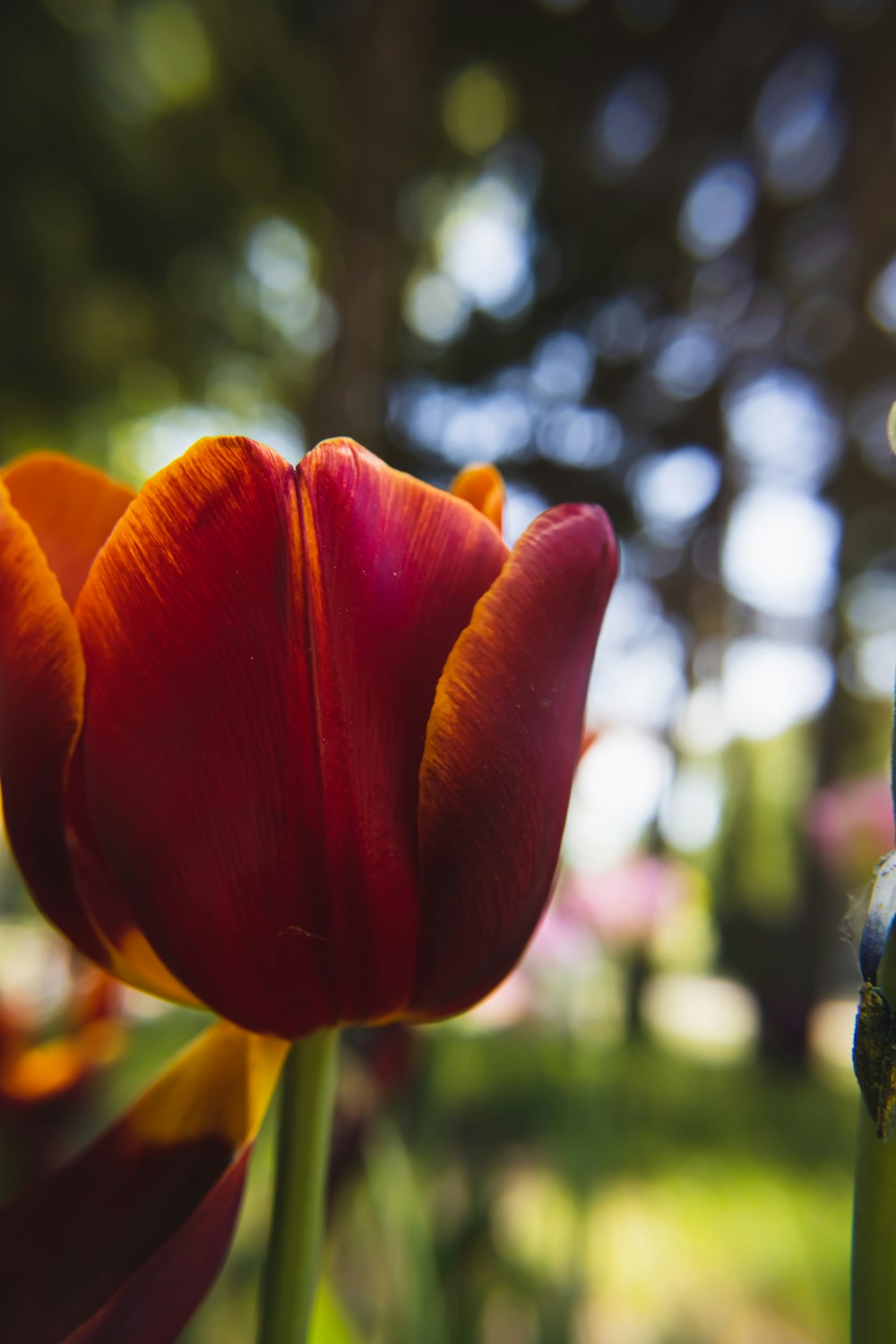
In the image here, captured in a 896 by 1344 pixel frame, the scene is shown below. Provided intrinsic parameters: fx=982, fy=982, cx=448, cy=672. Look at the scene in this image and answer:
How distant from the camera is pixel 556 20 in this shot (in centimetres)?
406

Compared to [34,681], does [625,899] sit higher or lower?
higher

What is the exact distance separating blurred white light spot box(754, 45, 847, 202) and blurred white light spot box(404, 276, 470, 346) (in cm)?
159

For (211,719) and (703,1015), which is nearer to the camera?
(211,719)

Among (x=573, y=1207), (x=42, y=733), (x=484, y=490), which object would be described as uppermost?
(x=484, y=490)

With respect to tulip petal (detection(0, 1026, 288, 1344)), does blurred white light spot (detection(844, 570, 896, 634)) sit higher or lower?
higher

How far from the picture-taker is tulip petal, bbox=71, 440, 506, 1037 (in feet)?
0.78

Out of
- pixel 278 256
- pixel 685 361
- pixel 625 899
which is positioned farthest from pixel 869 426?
pixel 625 899

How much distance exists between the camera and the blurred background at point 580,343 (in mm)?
2146

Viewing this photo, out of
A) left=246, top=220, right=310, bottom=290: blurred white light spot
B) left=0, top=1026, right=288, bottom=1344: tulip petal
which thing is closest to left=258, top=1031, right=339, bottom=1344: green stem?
left=0, top=1026, right=288, bottom=1344: tulip petal

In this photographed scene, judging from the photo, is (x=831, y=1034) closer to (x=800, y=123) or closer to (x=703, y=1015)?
(x=703, y=1015)

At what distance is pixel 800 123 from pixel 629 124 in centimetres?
76

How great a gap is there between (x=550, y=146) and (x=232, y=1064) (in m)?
4.99

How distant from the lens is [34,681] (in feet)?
0.80

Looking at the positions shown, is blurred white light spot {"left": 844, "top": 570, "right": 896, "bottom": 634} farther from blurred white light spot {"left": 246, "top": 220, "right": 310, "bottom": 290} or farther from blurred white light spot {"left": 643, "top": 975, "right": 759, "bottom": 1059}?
blurred white light spot {"left": 246, "top": 220, "right": 310, "bottom": 290}
